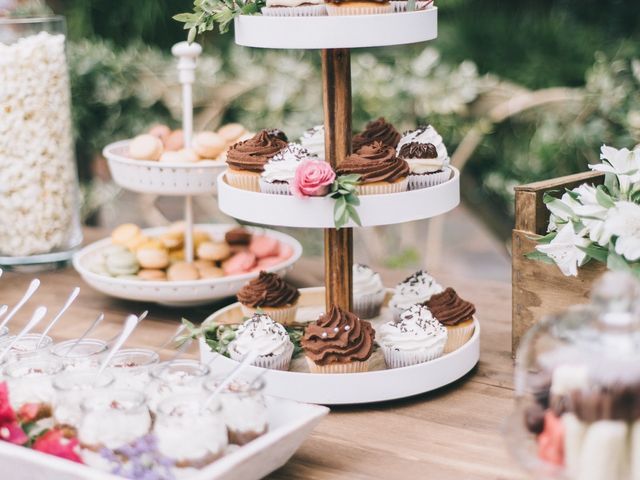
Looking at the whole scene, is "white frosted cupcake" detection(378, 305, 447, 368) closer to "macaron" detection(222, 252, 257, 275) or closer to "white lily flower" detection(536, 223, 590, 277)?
"white lily flower" detection(536, 223, 590, 277)

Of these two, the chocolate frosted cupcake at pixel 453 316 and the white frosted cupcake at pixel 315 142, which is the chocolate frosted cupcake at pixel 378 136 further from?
the chocolate frosted cupcake at pixel 453 316

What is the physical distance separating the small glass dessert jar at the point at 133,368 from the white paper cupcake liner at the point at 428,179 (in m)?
0.50

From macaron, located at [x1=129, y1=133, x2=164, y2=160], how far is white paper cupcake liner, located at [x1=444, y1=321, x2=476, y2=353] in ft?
2.32

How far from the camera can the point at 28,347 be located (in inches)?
53.9

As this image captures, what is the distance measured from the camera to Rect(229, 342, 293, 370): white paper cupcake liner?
1444 millimetres

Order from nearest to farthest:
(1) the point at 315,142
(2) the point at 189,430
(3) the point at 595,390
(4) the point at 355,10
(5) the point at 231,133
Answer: (3) the point at 595,390, (2) the point at 189,430, (4) the point at 355,10, (1) the point at 315,142, (5) the point at 231,133

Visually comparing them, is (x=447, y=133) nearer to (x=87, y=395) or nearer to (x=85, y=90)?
(x=85, y=90)

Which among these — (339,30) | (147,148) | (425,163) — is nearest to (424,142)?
(425,163)

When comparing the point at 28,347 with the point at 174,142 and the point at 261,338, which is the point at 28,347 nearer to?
the point at 261,338

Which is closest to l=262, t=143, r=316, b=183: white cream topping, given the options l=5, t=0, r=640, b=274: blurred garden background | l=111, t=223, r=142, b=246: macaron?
l=111, t=223, r=142, b=246: macaron

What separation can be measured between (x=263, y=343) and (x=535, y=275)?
0.44 metres

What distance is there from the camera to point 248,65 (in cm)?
315

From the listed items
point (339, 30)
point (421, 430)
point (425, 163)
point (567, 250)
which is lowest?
point (421, 430)

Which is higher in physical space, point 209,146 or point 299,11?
point 299,11
